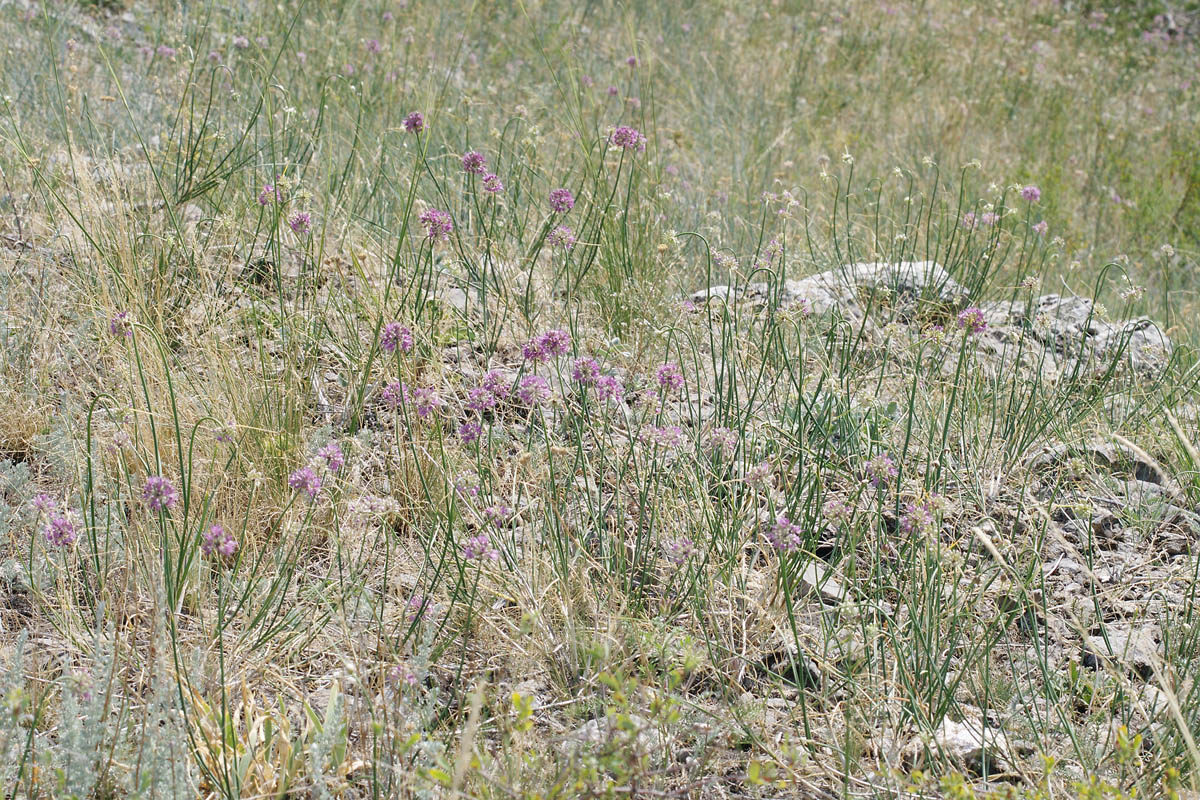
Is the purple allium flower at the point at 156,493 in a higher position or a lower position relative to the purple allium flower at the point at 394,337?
lower

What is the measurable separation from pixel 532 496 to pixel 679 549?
524 millimetres

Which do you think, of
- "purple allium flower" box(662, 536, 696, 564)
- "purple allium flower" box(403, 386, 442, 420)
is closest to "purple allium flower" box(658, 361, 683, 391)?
"purple allium flower" box(662, 536, 696, 564)

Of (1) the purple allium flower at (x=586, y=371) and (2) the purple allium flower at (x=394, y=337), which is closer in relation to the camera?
(1) the purple allium flower at (x=586, y=371)

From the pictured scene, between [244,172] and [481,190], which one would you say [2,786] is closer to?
[244,172]

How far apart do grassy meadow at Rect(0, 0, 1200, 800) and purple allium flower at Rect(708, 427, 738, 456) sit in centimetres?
3

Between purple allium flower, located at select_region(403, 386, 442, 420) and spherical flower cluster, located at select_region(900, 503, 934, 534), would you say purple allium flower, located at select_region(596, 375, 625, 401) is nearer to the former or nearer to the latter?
purple allium flower, located at select_region(403, 386, 442, 420)

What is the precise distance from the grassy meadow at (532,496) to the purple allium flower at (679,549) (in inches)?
0.6

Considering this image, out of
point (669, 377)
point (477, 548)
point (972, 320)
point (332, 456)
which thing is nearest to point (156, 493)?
point (332, 456)

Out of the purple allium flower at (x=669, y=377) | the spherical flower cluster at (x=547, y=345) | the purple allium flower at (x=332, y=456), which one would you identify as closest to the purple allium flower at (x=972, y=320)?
the purple allium flower at (x=669, y=377)

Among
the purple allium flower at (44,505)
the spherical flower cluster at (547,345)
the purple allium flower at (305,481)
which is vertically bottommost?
the purple allium flower at (44,505)

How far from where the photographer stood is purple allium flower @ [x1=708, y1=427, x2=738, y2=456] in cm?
223

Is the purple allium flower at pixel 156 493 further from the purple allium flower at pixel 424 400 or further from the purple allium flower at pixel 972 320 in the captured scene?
the purple allium flower at pixel 972 320

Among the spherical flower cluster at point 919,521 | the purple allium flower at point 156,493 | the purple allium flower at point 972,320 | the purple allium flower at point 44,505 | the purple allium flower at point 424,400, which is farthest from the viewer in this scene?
the purple allium flower at point 972,320

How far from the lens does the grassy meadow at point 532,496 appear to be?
71.2 inches
